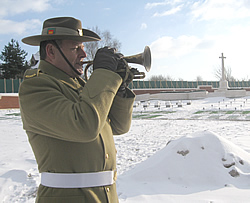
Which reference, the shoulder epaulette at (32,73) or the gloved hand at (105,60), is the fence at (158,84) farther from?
the gloved hand at (105,60)

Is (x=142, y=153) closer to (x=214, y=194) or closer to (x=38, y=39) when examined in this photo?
(x=214, y=194)

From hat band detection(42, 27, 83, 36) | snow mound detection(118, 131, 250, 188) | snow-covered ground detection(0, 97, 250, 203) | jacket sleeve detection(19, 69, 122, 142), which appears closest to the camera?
jacket sleeve detection(19, 69, 122, 142)

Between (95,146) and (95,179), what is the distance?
17 centimetres

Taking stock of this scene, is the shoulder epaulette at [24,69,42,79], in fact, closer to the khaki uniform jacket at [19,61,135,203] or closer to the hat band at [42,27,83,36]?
the khaki uniform jacket at [19,61,135,203]

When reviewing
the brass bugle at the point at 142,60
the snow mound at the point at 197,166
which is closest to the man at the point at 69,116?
the brass bugle at the point at 142,60

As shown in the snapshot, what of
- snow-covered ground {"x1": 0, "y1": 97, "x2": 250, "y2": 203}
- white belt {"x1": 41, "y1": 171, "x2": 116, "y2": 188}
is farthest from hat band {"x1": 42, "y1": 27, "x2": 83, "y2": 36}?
snow-covered ground {"x1": 0, "y1": 97, "x2": 250, "y2": 203}

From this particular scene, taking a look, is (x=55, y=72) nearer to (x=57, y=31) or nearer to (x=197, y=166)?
(x=57, y=31)

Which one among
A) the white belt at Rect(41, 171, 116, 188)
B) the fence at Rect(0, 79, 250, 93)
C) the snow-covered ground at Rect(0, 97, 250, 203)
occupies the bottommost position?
the snow-covered ground at Rect(0, 97, 250, 203)

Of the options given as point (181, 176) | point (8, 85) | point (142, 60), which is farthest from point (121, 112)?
point (8, 85)

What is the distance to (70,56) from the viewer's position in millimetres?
1578

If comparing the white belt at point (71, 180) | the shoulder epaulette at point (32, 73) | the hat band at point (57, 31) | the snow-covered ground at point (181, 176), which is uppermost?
the hat band at point (57, 31)

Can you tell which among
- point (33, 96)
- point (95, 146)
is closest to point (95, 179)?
point (95, 146)

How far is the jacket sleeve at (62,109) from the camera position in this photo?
4.15ft

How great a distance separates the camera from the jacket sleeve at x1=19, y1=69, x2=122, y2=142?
126 cm
